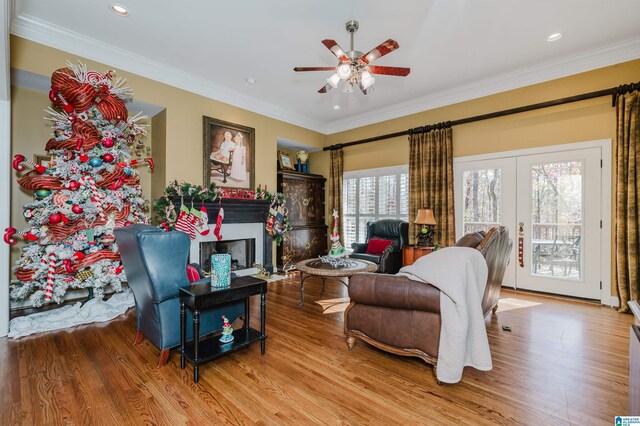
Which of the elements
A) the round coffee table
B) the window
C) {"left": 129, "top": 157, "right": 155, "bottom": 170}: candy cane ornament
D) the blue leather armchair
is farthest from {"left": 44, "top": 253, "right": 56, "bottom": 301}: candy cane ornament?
the window

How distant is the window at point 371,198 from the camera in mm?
5660

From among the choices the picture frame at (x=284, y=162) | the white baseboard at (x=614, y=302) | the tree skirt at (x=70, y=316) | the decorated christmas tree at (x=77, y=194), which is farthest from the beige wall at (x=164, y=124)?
the white baseboard at (x=614, y=302)

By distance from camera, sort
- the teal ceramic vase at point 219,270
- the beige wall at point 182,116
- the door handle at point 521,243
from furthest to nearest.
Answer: the door handle at point 521,243, the beige wall at point 182,116, the teal ceramic vase at point 219,270

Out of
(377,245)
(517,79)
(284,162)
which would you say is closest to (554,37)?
(517,79)

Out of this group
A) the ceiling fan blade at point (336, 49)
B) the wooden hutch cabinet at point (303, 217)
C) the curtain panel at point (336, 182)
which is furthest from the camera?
the curtain panel at point (336, 182)

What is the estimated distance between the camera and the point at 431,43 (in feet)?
11.3

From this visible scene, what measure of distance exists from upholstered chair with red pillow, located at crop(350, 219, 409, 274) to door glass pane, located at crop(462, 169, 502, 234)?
3.48 feet

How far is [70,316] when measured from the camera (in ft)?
10.3

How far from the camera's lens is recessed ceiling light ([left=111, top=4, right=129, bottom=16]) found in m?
2.86

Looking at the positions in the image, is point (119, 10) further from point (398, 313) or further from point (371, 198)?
point (371, 198)

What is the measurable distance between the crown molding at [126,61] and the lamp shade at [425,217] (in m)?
3.38

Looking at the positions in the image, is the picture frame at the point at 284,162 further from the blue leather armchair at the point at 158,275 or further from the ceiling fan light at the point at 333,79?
the blue leather armchair at the point at 158,275

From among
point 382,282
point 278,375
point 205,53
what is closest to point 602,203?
point 382,282

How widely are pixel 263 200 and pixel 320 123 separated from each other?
2.58m
